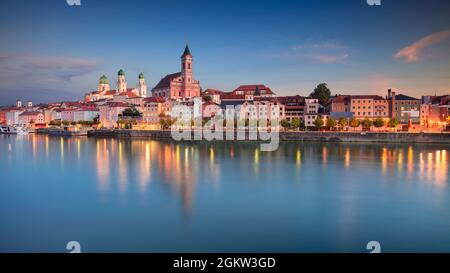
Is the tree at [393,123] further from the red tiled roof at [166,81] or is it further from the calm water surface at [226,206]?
the red tiled roof at [166,81]

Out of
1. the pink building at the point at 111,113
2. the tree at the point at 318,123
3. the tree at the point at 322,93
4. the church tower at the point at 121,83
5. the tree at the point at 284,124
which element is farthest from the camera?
the church tower at the point at 121,83

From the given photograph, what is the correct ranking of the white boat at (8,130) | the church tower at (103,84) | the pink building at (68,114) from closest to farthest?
the white boat at (8,130), the pink building at (68,114), the church tower at (103,84)

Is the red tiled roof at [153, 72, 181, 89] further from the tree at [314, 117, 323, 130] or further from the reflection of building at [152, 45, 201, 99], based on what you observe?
the tree at [314, 117, 323, 130]

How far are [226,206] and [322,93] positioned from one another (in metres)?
14.8

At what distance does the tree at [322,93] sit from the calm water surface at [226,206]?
10.3 metres

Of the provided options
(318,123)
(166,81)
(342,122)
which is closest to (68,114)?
(166,81)

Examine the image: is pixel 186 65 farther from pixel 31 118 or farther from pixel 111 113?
pixel 31 118

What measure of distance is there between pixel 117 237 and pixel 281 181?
3.11m

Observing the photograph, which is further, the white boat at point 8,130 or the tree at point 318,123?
the white boat at point 8,130

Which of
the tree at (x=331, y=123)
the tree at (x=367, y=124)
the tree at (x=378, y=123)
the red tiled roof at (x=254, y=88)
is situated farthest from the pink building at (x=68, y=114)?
the tree at (x=378, y=123)

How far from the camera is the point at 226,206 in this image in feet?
13.8

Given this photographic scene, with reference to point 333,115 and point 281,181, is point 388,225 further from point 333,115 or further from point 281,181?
point 333,115

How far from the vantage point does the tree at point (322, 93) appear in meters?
18.0

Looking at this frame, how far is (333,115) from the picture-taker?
15703mm
